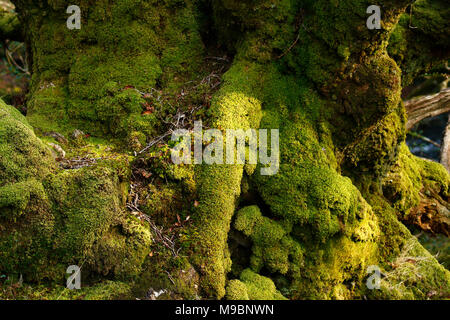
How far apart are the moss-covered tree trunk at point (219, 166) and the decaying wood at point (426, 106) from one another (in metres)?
1.64

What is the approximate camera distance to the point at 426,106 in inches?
267

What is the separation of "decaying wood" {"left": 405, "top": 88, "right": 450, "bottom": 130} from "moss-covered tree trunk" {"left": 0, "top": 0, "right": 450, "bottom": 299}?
164cm

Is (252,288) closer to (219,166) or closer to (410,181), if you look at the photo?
(219,166)

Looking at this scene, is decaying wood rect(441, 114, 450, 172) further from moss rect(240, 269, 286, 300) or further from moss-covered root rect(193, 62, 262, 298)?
moss rect(240, 269, 286, 300)

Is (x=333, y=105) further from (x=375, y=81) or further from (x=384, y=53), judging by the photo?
(x=384, y=53)

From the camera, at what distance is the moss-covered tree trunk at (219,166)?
3.18 meters

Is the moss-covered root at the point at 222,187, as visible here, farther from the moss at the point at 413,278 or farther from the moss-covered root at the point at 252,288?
the moss at the point at 413,278

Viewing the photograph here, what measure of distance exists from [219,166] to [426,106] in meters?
4.82

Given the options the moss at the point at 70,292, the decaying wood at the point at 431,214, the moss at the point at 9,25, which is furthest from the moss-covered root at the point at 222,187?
the moss at the point at 9,25

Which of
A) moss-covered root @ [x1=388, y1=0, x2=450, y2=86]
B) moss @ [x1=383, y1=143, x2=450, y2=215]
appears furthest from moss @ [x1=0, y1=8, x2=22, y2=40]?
moss @ [x1=383, y1=143, x2=450, y2=215]

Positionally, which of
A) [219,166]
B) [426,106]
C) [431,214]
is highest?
[426,106]

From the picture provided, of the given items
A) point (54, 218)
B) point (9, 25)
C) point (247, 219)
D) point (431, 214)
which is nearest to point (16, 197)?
point (54, 218)
